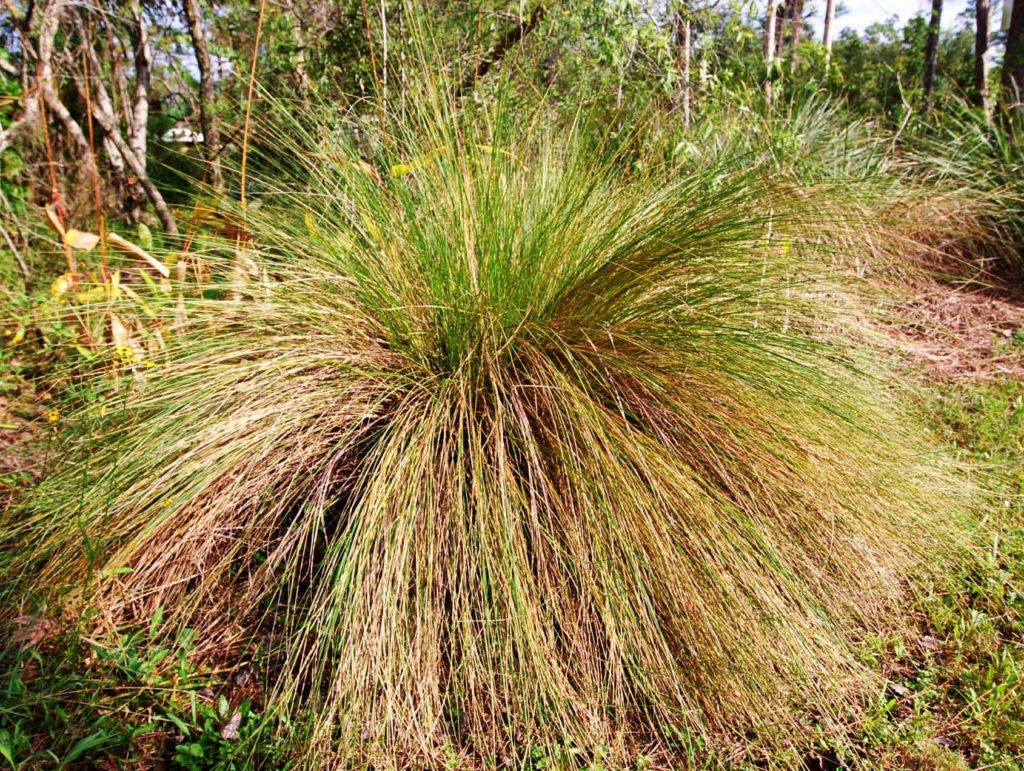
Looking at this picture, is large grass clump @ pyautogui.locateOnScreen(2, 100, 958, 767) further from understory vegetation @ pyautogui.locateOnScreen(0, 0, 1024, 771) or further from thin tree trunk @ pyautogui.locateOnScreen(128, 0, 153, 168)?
thin tree trunk @ pyautogui.locateOnScreen(128, 0, 153, 168)

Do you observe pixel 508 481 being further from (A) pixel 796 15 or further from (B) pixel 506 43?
(A) pixel 796 15

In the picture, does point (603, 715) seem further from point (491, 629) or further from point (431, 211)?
point (431, 211)

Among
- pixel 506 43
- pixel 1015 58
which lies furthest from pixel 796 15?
pixel 1015 58

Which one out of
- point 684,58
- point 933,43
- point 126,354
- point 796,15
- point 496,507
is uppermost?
point 933,43

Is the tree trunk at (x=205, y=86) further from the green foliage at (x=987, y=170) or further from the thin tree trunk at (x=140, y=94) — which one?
the green foliage at (x=987, y=170)

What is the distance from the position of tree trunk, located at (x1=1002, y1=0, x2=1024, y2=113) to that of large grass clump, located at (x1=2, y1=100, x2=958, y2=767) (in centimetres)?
505

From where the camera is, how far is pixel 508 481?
68.9 inches

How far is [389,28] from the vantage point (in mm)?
3682

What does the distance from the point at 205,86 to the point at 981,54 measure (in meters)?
6.54

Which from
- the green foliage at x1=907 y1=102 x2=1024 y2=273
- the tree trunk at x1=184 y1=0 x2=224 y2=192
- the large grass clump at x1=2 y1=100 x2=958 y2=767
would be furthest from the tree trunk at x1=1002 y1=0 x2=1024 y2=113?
the tree trunk at x1=184 y1=0 x2=224 y2=192

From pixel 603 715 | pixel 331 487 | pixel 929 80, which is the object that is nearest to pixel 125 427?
pixel 331 487

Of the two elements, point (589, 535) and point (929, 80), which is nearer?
point (589, 535)

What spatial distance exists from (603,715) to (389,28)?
Answer: 3.40 meters

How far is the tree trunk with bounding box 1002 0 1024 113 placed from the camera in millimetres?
5789
